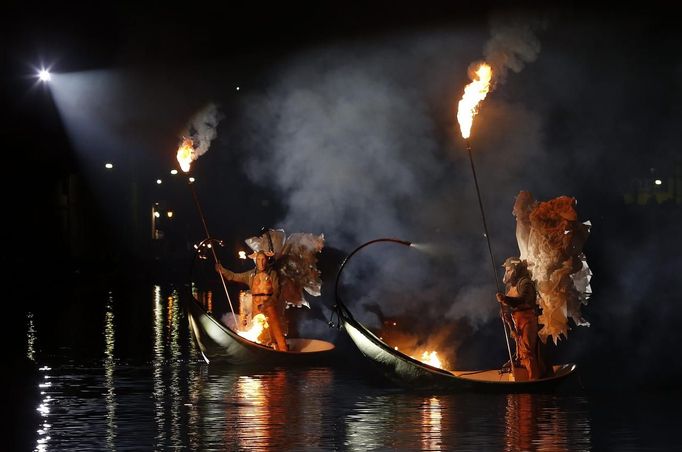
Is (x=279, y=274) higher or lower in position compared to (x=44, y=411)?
higher

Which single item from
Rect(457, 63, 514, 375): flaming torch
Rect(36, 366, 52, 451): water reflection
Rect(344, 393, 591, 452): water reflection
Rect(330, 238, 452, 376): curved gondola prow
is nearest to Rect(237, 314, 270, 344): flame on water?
Rect(36, 366, 52, 451): water reflection

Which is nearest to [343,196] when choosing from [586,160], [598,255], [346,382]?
[346,382]

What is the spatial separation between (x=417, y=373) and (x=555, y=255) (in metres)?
2.34

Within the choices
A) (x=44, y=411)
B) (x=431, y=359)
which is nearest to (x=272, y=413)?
(x=44, y=411)

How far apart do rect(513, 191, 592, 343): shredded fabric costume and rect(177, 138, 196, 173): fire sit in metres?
6.60

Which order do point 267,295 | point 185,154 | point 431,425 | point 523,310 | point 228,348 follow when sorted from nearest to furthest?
point 431,425 → point 523,310 → point 228,348 → point 267,295 → point 185,154

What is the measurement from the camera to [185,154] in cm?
2261

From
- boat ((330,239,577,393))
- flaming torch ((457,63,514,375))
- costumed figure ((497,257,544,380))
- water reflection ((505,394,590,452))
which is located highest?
flaming torch ((457,63,514,375))

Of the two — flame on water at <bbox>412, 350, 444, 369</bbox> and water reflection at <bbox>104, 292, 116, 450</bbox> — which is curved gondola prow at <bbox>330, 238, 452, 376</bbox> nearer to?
flame on water at <bbox>412, 350, 444, 369</bbox>

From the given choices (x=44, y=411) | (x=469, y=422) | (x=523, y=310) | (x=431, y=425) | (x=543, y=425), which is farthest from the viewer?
(x=523, y=310)

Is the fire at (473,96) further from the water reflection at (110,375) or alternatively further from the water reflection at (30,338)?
the water reflection at (30,338)

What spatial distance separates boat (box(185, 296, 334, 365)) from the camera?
2155cm

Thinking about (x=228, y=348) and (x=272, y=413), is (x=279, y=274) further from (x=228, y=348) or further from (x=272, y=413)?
(x=272, y=413)

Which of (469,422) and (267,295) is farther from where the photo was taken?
(267,295)
